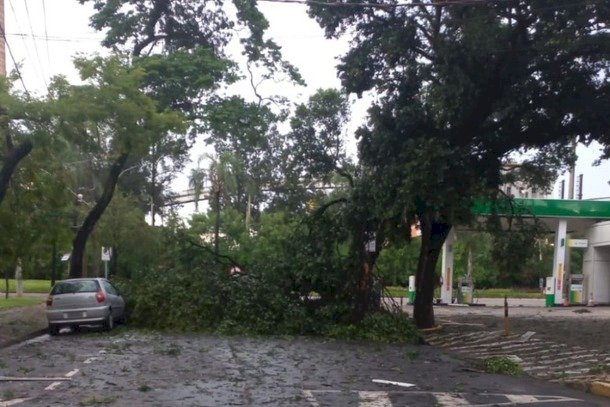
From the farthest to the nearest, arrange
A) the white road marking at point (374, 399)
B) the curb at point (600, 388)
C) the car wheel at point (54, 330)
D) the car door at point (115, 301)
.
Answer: the car door at point (115, 301) < the car wheel at point (54, 330) < the curb at point (600, 388) < the white road marking at point (374, 399)

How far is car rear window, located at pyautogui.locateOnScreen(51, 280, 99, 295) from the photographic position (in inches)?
1105

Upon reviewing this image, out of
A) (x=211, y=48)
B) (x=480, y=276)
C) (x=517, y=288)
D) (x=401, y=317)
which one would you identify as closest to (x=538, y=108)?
(x=401, y=317)

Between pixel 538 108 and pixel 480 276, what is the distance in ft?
169

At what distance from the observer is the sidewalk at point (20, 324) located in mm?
25834

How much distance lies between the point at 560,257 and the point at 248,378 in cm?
3522

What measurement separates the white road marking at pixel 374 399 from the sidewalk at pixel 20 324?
41.0 ft

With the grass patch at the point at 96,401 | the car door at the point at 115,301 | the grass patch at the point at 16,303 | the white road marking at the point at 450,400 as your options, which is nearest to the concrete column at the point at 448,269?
the grass patch at the point at 16,303

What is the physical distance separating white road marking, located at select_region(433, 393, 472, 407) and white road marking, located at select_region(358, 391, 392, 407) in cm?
76

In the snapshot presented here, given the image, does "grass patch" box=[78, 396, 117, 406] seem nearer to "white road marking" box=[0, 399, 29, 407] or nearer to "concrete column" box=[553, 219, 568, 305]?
"white road marking" box=[0, 399, 29, 407]

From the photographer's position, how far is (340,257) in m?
29.5

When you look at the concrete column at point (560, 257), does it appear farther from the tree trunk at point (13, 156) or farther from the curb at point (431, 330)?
the tree trunk at point (13, 156)

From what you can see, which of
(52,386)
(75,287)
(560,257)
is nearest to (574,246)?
(560,257)

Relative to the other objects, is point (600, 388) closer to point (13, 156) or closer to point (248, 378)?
point (248, 378)

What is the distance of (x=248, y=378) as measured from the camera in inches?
632
